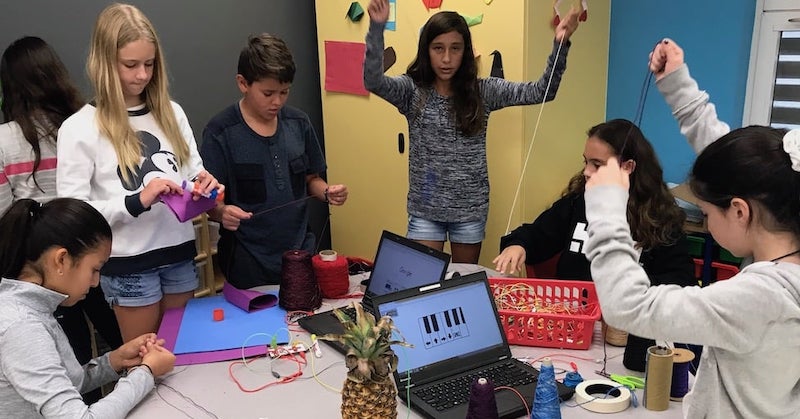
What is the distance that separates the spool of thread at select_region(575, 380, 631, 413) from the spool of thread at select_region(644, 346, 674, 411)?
0.15ft

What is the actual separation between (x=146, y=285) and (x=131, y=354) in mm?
384

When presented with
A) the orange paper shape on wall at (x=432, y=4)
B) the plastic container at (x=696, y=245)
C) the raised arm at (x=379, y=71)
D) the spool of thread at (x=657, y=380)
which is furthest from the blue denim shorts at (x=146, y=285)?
the plastic container at (x=696, y=245)

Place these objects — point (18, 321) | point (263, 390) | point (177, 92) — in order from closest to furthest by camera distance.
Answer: point (18, 321) → point (263, 390) → point (177, 92)

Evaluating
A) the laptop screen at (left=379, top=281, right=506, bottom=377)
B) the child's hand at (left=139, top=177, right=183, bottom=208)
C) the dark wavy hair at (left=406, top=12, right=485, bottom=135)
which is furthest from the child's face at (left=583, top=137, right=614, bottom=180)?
the child's hand at (left=139, top=177, right=183, bottom=208)

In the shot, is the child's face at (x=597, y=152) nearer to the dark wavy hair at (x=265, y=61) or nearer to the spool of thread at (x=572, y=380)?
the spool of thread at (x=572, y=380)

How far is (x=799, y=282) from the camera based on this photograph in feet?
3.74

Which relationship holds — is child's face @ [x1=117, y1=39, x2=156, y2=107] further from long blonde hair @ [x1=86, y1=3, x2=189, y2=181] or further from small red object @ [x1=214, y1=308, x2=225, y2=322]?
small red object @ [x1=214, y1=308, x2=225, y2=322]

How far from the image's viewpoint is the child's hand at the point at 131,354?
66.4 inches

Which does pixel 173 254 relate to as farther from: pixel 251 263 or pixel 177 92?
pixel 177 92

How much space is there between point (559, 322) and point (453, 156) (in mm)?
1034

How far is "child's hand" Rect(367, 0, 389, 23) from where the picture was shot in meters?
2.40

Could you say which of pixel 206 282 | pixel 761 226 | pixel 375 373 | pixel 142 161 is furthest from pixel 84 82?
pixel 761 226

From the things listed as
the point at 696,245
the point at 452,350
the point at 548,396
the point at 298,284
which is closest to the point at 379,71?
the point at 298,284

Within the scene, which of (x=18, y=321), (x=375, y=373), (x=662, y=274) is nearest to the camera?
(x=375, y=373)
